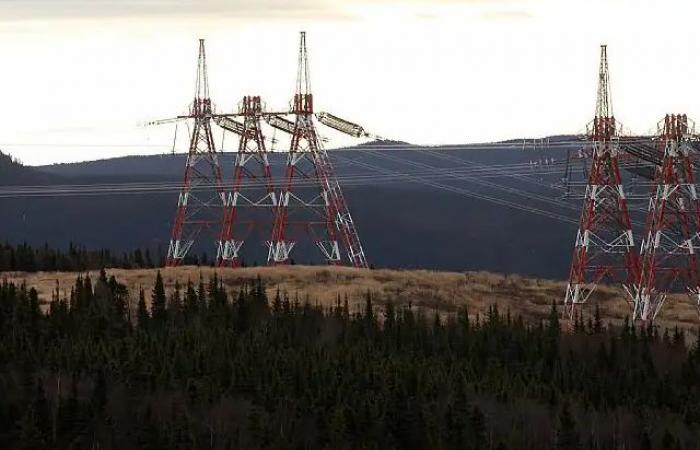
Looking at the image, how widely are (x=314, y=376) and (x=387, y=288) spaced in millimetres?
24221

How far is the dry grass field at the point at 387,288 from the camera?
148750 mm

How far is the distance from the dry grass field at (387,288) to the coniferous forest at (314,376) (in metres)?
1.31

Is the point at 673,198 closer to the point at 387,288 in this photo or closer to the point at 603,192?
the point at 603,192

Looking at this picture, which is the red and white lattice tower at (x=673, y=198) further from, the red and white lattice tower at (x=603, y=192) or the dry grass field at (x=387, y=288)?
the dry grass field at (x=387, y=288)

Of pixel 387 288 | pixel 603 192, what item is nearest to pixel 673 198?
pixel 603 192

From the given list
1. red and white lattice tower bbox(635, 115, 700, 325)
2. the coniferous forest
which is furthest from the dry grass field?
red and white lattice tower bbox(635, 115, 700, 325)

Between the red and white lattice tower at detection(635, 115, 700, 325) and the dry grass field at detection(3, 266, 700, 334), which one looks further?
the dry grass field at detection(3, 266, 700, 334)

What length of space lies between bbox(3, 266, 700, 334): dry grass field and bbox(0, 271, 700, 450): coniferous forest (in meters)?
1.31

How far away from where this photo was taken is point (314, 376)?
128250 millimetres

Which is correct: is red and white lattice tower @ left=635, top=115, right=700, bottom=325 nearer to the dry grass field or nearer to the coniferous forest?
the coniferous forest

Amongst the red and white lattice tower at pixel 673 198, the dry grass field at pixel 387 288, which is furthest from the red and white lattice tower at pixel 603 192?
the dry grass field at pixel 387 288

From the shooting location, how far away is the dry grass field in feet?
488

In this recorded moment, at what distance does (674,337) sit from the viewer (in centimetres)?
14162

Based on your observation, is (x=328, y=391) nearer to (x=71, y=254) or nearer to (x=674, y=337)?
(x=674, y=337)
